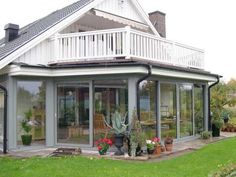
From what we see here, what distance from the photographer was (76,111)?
13625mm

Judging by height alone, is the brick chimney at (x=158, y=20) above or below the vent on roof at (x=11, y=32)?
above

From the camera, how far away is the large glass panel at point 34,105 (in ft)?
44.5

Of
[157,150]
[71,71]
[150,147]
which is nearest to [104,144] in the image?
[150,147]

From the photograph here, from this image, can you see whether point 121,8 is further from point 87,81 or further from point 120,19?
point 87,81

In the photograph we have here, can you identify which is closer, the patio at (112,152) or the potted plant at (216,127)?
the patio at (112,152)

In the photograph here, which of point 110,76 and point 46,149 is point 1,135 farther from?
point 110,76

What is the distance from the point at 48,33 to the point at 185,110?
678cm

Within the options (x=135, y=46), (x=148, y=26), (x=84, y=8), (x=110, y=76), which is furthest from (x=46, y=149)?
(x=148, y=26)

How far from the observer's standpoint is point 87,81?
43.6ft

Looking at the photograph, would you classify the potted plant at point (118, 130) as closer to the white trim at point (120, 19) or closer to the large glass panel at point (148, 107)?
the large glass panel at point (148, 107)

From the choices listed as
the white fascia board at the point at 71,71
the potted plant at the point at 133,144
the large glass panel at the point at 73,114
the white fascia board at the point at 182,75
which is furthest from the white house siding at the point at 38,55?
the potted plant at the point at 133,144

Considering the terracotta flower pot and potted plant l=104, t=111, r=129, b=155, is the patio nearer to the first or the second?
the terracotta flower pot

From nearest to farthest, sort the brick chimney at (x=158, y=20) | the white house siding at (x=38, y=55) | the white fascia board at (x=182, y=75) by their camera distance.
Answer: the white fascia board at (x=182, y=75) < the white house siding at (x=38, y=55) < the brick chimney at (x=158, y=20)

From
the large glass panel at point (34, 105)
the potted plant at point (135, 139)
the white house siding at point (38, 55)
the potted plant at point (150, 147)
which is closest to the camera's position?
the potted plant at point (135, 139)
